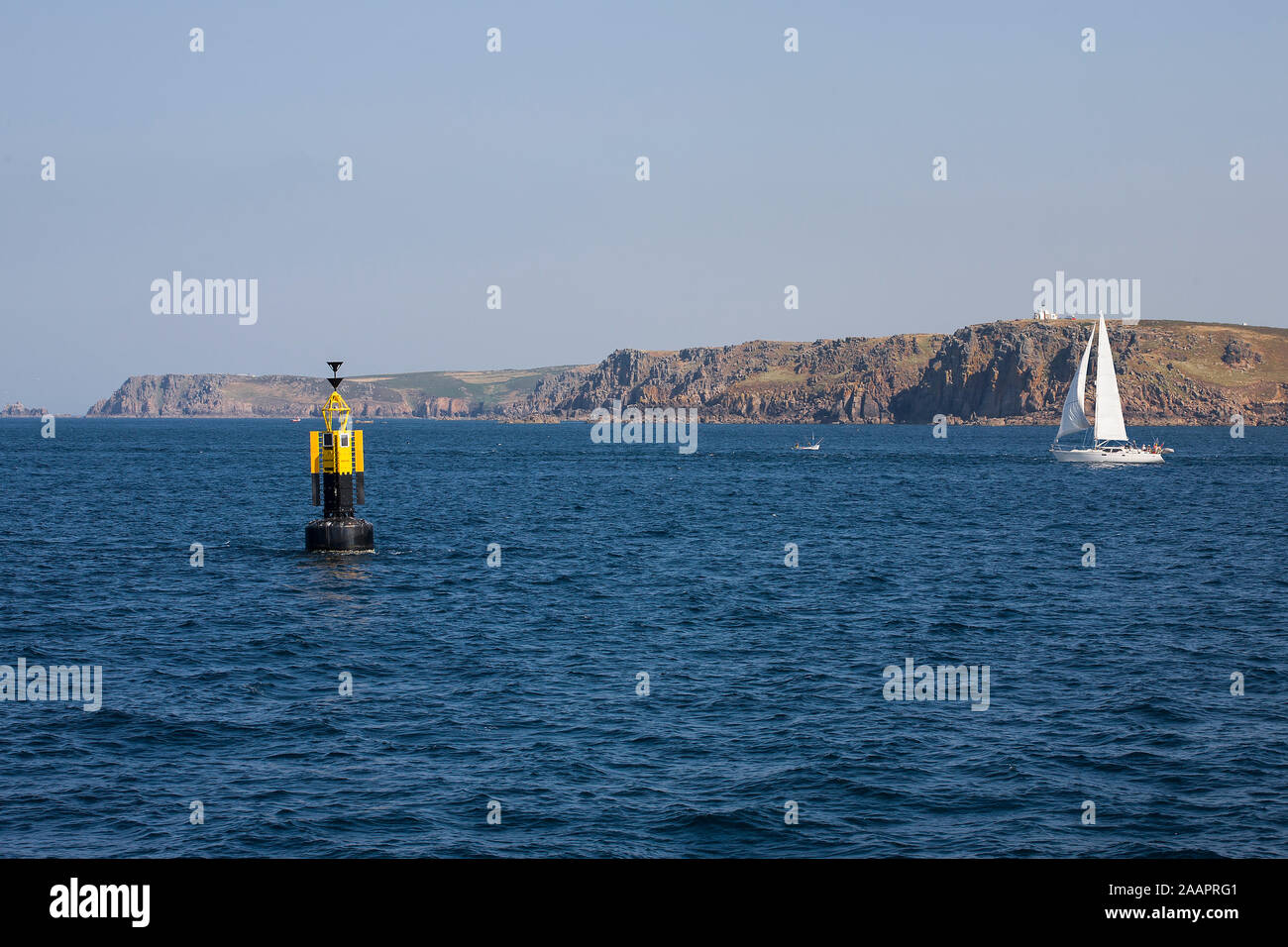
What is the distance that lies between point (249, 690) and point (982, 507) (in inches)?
2505

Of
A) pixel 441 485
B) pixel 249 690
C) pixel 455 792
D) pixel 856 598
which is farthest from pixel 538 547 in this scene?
pixel 441 485

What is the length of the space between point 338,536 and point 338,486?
220 cm

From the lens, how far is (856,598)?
132 ft

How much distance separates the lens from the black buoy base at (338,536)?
159 ft

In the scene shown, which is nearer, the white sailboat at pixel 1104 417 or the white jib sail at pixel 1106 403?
the white jib sail at pixel 1106 403

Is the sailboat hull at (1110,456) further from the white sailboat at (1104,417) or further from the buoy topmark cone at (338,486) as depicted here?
the buoy topmark cone at (338,486)

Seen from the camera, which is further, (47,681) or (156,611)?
(156,611)

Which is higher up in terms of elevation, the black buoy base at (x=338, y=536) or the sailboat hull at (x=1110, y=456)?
the sailboat hull at (x=1110, y=456)
